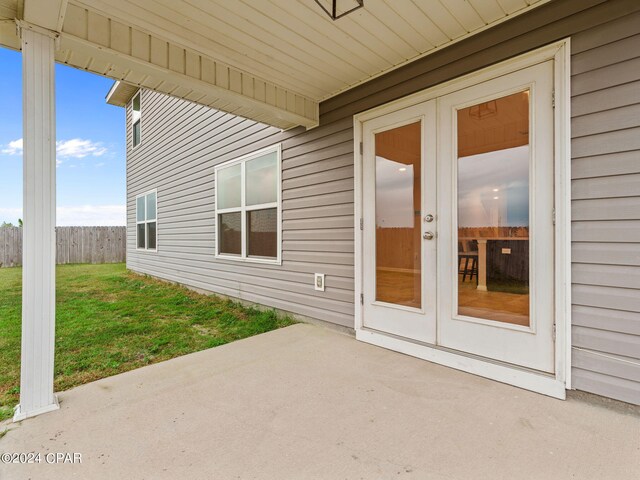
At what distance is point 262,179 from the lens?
4.27 metres

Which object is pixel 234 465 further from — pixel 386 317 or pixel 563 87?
pixel 563 87

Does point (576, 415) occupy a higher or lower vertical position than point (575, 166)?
lower

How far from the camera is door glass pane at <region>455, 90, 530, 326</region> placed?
2084 mm

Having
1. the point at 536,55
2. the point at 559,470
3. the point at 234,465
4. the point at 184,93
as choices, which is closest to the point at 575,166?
the point at 536,55

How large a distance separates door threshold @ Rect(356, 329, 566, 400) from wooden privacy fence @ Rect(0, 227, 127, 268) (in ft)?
38.9

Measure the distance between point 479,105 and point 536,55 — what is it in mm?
404

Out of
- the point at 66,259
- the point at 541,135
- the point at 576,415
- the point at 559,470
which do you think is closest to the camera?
the point at 559,470

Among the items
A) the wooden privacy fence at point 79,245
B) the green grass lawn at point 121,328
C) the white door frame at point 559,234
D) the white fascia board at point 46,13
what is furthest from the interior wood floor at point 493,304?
the wooden privacy fence at point 79,245

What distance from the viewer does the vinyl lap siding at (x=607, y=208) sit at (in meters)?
1.70

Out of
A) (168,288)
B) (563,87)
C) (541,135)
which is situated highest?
(563,87)

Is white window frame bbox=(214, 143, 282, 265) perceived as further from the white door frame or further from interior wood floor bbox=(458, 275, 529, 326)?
the white door frame

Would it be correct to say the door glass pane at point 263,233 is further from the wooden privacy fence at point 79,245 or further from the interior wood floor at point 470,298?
the wooden privacy fence at point 79,245

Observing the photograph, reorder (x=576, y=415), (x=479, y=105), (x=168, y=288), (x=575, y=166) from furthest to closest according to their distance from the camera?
(x=168, y=288)
(x=479, y=105)
(x=575, y=166)
(x=576, y=415)

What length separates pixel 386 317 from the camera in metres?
2.78
